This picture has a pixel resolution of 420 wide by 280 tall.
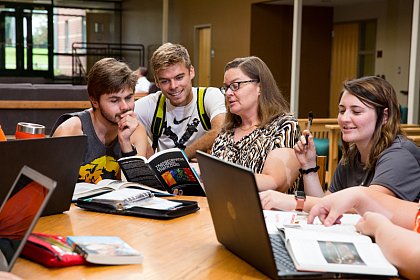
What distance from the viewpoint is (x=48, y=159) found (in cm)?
190

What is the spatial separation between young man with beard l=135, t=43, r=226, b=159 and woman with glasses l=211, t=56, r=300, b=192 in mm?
503

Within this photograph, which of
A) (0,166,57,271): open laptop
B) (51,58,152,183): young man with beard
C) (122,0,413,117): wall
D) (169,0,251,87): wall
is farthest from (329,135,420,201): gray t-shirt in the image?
(169,0,251,87): wall

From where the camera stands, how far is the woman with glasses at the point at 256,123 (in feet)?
8.85

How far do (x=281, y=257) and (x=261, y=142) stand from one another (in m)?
1.29

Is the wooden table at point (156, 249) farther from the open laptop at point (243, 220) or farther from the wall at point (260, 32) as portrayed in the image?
the wall at point (260, 32)

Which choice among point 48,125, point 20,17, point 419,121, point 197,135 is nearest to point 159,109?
point 197,135

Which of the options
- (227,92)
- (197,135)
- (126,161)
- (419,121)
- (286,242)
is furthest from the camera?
(419,121)

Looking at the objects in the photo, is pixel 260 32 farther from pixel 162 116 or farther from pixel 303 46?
pixel 162 116

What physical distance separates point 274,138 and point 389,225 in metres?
1.16

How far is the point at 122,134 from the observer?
2.88m

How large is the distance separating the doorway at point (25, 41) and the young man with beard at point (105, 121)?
13.1 metres

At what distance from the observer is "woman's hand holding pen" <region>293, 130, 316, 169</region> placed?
2498 mm

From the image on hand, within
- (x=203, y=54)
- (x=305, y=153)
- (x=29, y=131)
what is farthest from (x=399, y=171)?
(x=203, y=54)

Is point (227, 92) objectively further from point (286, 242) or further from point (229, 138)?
point (286, 242)
